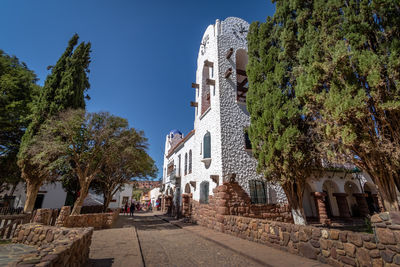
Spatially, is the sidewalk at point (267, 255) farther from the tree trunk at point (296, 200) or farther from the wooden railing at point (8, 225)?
the wooden railing at point (8, 225)

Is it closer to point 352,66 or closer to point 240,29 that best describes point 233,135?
point 352,66

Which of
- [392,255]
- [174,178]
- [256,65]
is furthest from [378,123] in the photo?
[174,178]

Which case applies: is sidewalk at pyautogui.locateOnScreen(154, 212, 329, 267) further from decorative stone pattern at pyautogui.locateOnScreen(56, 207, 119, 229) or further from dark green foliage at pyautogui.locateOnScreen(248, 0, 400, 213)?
decorative stone pattern at pyautogui.locateOnScreen(56, 207, 119, 229)

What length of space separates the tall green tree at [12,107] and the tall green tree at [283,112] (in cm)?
1628

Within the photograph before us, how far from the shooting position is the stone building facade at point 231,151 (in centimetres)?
1089

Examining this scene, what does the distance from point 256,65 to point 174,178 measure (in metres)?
14.8

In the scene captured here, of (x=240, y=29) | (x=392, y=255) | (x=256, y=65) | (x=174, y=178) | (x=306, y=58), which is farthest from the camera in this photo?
(x=174, y=178)

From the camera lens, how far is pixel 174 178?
20.0 m

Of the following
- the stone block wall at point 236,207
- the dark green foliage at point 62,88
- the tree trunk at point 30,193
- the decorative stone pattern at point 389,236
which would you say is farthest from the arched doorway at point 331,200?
the tree trunk at point 30,193

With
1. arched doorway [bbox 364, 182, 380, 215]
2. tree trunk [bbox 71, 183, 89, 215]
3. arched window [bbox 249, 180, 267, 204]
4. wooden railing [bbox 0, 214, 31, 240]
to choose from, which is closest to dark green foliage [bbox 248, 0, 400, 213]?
arched window [bbox 249, 180, 267, 204]

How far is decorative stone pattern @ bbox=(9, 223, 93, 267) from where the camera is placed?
2445mm

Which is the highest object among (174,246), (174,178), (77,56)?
(77,56)

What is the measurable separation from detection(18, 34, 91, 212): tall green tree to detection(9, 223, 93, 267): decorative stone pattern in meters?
7.48

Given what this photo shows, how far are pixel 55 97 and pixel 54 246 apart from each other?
44.7 ft
